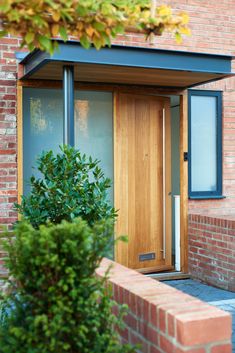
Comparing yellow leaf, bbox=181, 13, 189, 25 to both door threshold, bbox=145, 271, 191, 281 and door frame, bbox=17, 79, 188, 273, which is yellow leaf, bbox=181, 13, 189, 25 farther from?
door threshold, bbox=145, 271, 191, 281

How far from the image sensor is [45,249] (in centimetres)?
219

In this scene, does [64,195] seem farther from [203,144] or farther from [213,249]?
[203,144]

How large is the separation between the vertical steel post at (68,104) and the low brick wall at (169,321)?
2628mm

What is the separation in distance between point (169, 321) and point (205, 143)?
507 centimetres

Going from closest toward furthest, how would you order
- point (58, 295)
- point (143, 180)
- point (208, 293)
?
point (58, 295), point (208, 293), point (143, 180)

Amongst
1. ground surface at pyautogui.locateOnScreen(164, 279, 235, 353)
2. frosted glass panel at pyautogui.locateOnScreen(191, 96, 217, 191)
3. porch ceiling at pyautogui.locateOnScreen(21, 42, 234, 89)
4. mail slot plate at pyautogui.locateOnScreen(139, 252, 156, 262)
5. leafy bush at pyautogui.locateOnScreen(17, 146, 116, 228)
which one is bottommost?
ground surface at pyautogui.locateOnScreen(164, 279, 235, 353)

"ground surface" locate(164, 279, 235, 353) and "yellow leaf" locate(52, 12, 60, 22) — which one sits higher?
"yellow leaf" locate(52, 12, 60, 22)

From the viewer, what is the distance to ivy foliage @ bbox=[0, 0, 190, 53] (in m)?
2.27

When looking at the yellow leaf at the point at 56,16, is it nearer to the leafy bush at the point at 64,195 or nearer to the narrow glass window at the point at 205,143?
the leafy bush at the point at 64,195

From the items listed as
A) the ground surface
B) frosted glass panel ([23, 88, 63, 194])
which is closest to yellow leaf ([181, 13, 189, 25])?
the ground surface

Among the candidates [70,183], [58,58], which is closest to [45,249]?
[70,183]

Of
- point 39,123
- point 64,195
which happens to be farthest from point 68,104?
point 64,195

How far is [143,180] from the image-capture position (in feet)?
22.2

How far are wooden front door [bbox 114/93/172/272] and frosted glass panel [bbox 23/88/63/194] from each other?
775 mm
